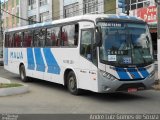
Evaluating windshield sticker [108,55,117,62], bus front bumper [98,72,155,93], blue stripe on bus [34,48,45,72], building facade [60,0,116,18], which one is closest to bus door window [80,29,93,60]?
windshield sticker [108,55,117,62]

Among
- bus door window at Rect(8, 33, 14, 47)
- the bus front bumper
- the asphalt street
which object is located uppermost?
bus door window at Rect(8, 33, 14, 47)

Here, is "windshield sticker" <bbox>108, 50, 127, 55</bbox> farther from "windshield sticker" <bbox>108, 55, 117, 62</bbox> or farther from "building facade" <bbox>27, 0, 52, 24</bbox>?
"building facade" <bbox>27, 0, 52, 24</bbox>

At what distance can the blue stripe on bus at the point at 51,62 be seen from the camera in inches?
596

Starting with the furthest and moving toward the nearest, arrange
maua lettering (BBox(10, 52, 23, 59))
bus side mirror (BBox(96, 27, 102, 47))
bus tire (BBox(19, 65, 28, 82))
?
1. maua lettering (BBox(10, 52, 23, 59))
2. bus tire (BBox(19, 65, 28, 82))
3. bus side mirror (BBox(96, 27, 102, 47))

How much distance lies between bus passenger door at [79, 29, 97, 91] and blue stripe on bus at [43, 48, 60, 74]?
2143 millimetres

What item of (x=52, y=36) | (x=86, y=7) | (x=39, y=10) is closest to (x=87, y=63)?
(x=52, y=36)

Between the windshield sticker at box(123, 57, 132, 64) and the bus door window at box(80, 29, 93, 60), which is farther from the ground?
the bus door window at box(80, 29, 93, 60)

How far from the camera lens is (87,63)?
12.7 meters

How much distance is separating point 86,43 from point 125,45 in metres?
1.38

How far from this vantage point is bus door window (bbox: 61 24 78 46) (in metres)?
13.7

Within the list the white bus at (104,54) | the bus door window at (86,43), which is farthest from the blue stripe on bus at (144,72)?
the bus door window at (86,43)

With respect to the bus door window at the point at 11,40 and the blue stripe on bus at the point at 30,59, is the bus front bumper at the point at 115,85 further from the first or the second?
the bus door window at the point at 11,40

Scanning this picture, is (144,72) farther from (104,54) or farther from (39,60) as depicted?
(39,60)

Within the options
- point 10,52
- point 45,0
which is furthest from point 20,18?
point 10,52
